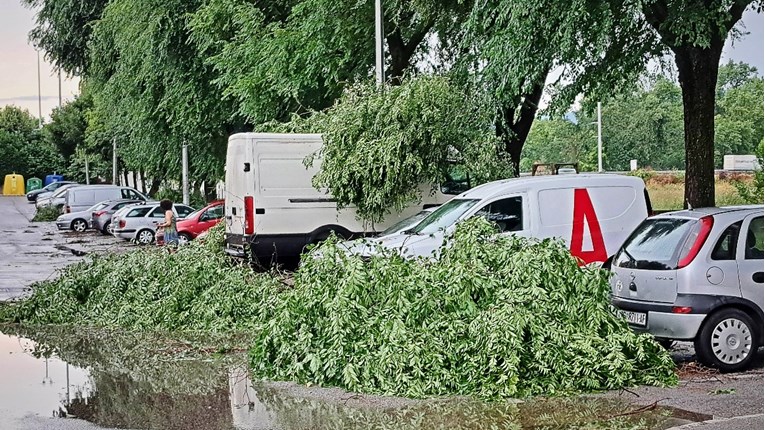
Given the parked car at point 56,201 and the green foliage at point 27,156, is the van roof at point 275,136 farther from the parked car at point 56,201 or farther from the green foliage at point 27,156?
the green foliage at point 27,156

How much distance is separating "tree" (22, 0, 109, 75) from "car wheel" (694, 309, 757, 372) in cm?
3477

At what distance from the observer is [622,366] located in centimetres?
931

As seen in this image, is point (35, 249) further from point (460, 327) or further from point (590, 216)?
point (460, 327)

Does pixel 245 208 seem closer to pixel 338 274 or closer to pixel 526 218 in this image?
pixel 526 218

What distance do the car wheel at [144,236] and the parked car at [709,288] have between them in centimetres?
2614

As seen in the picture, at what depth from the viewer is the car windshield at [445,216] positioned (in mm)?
15102

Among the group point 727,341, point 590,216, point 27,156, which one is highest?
point 27,156

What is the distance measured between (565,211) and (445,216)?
1.74 metres

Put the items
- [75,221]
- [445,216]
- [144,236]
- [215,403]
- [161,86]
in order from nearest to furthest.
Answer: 1. [215,403]
2. [445,216]
3. [144,236]
4. [161,86]
5. [75,221]

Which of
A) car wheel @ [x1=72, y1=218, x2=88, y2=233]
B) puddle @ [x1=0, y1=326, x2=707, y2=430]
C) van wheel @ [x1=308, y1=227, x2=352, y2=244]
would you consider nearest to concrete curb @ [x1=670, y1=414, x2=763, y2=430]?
puddle @ [x1=0, y1=326, x2=707, y2=430]

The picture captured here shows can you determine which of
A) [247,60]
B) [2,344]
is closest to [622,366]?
[2,344]

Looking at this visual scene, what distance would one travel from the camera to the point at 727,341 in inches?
392

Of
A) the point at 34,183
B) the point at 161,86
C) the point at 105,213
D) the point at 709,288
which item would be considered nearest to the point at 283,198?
the point at 709,288

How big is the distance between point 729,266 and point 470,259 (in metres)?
2.49
